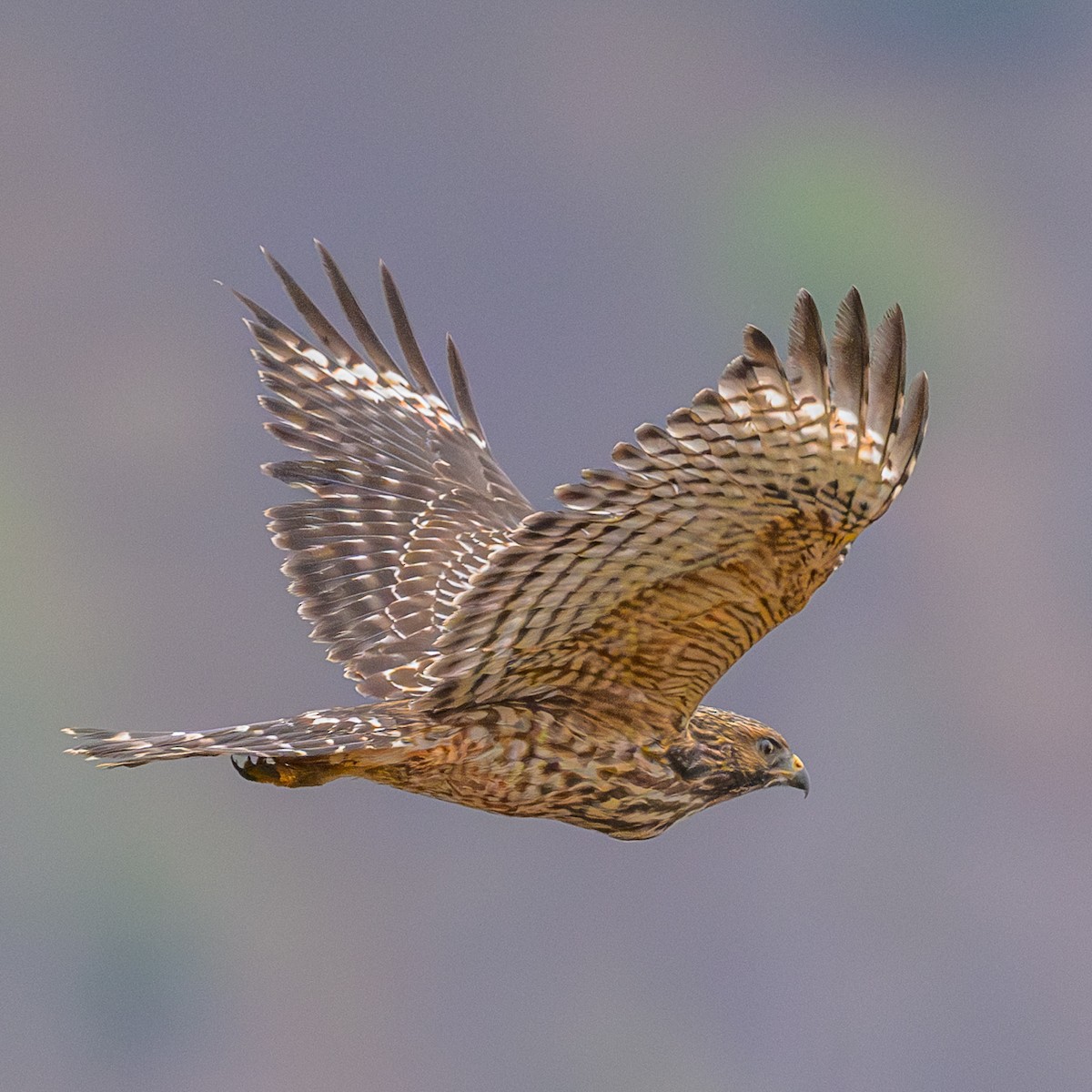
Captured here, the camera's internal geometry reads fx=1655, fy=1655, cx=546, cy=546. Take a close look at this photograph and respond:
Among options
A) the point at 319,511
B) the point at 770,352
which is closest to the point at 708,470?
the point at 770,352

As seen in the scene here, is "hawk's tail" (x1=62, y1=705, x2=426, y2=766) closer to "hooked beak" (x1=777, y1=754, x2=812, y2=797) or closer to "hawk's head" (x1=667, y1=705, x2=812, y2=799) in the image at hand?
"hawk's head" (x1=667, y1=705, x2=812, y2=799)

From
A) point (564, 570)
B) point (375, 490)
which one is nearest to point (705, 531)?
point (564, 570)

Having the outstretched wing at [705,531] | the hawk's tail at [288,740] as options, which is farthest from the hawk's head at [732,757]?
the hawk's tail at [288,740]

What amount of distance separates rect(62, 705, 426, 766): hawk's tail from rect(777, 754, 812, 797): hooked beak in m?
0.96

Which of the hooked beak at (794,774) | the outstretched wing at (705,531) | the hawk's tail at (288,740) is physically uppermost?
the outstretched wing at (705,531)

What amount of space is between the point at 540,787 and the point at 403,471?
51.6 inches

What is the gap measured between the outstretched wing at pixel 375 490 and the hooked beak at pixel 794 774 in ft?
3.08

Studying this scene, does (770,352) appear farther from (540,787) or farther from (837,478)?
(540,787)

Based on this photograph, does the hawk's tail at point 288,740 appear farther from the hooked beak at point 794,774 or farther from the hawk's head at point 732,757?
the hooked beak at point 794,774

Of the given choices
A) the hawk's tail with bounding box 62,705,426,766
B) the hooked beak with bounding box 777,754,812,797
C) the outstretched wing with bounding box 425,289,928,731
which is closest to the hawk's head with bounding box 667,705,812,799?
the hooked beak with bounding box 777,754,812,797

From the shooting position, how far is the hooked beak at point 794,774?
4.15 meters

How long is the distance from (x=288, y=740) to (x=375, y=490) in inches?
53.7

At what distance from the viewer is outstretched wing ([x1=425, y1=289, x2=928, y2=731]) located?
3.12m

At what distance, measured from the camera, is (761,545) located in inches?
134
